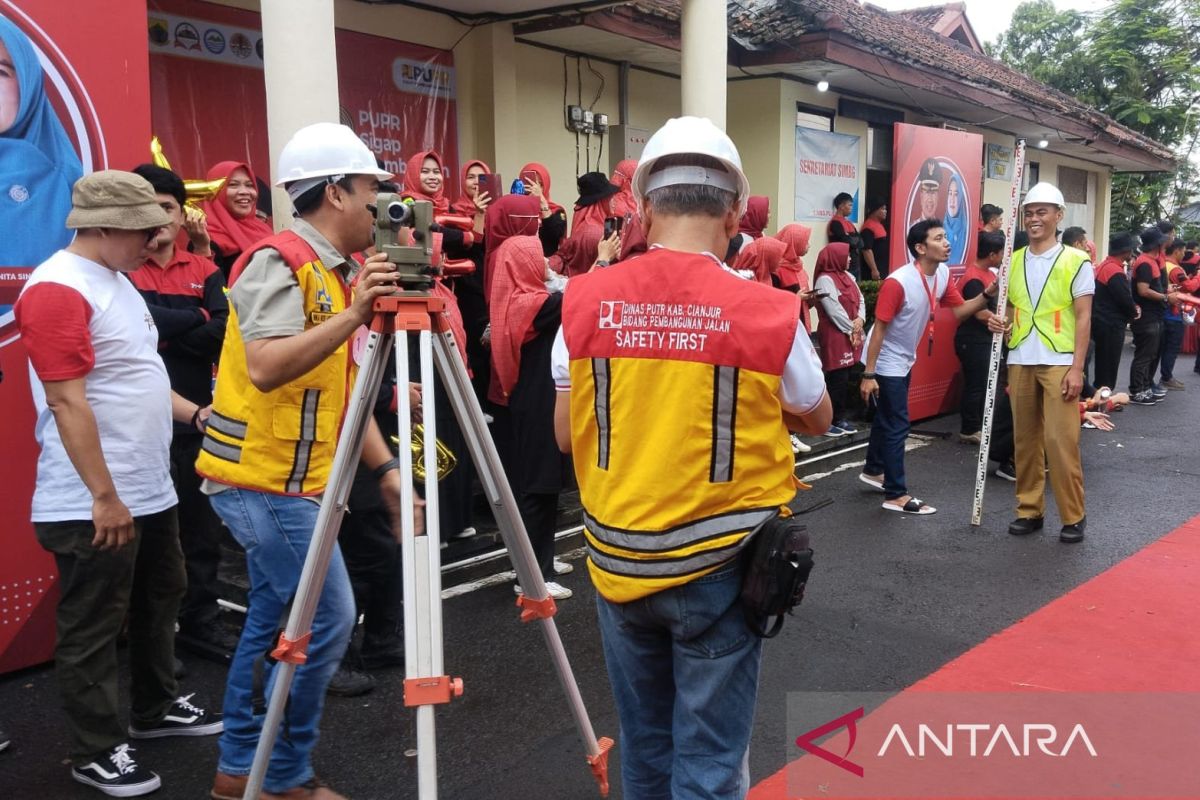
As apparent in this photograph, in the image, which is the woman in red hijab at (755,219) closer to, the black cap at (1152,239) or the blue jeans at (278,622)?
the blue jeans at (278,622)

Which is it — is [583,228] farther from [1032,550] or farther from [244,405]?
[244,405]

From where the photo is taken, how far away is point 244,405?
291cm

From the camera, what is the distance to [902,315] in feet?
22.9

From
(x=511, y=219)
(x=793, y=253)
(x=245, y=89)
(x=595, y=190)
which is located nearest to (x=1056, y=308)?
(x=793, y=253)

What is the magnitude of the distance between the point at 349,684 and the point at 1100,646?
10.7 ft

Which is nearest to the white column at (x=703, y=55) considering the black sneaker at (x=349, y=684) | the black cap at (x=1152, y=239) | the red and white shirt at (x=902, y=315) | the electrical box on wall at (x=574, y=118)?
the electrical box on wall at (x=574, y=118)

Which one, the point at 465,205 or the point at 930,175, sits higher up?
the point at 930,175

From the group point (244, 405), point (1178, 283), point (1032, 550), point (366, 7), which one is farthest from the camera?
point (1178, 283)

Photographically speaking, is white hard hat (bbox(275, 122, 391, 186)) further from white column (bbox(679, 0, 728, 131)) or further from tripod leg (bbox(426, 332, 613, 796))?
white column (bbox(679, 0, 728, 131))

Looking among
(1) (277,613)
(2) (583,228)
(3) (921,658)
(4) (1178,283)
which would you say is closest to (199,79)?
(2) (583,228)

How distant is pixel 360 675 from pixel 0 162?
2436 mm

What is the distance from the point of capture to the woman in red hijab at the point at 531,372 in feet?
16.5

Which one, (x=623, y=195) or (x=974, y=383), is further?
(x=974, y=383)

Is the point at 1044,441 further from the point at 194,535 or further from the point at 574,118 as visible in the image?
the point at 574,118
